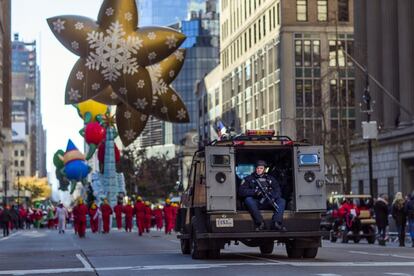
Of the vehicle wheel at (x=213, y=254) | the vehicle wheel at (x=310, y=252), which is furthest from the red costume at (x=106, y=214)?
the vehicle wheel at (x=310, y=252)

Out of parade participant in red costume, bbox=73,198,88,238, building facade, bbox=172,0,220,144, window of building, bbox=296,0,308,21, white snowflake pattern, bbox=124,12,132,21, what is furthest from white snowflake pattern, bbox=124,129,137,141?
building facade, bbox=172,0,220,144

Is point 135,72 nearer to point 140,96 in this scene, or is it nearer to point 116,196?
point 140,96

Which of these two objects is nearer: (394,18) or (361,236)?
(361,236)

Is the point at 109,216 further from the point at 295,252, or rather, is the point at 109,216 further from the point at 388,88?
the point at 295,252

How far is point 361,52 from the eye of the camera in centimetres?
5881

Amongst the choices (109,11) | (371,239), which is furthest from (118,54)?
(371,239)

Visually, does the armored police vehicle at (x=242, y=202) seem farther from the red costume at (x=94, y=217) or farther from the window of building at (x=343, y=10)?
the window of building at (x=343, y=10)

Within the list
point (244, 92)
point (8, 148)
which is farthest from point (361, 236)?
point (8, 148)

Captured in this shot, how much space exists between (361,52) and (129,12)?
20.7 meters

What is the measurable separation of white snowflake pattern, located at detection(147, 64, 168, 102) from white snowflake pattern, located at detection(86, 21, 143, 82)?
5.86ft

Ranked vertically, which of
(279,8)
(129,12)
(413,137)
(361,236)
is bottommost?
(361,236)

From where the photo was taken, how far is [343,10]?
266 feet

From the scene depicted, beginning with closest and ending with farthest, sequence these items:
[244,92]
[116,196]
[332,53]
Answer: [116,196]
[332,53]
[244,92]

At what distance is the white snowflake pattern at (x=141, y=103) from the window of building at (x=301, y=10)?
40.7 m
